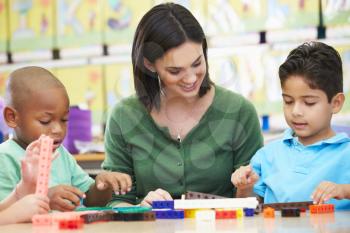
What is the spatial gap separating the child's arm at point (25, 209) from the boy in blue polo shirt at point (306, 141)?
1.72ft

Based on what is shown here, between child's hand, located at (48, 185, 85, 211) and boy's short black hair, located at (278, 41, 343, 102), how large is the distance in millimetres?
694

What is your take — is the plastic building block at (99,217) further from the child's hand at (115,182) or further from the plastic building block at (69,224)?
the child's hand at (115,182)

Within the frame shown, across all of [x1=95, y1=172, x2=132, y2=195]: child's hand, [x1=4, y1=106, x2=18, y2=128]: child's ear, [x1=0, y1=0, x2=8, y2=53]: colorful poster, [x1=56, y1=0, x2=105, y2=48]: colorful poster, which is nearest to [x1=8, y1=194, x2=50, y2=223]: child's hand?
[x1=95, y1=172, x2=132, y2=195]: child's hand

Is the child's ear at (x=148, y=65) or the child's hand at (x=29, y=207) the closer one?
the child's hand at (x=29, y=207)

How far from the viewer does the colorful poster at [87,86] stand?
4055 mm

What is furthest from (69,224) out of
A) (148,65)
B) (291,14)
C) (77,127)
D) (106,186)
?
(291,14)

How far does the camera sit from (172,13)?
6.82ft

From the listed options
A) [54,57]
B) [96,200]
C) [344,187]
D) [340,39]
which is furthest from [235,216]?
[54,57]

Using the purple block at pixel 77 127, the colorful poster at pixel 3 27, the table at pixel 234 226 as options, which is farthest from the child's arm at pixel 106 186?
the colorful poster at pixel 3 27

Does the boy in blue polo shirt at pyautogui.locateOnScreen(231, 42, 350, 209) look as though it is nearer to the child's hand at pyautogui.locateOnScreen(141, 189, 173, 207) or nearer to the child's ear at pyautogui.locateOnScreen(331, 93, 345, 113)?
the child's ear at pyautogui.locateOnScreen(331, 93, 345, 113)

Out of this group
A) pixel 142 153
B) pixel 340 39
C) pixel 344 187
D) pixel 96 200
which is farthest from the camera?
pixel 340 39

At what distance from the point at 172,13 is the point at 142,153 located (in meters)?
0.42

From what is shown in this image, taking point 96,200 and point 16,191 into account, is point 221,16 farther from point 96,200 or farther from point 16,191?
point 16,191

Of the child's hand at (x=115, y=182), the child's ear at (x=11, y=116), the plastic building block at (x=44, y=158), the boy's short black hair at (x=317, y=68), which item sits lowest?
the child's hand at (x=115, y=182)
